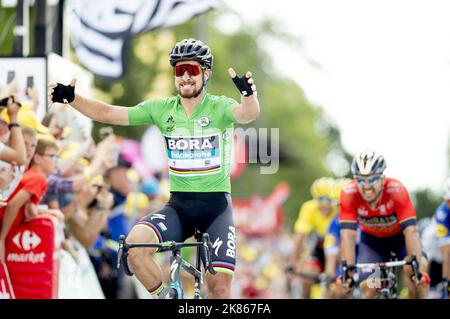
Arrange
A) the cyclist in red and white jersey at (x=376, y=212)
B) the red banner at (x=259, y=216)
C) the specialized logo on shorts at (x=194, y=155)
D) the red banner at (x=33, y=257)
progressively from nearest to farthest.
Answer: the specialized logo on shorts at (x=194, y=155) < the red banner at (x=33, y=257) < the cyclist in red and white jersey at (x=376, y=212) < the red banner at (x=259, y=216)

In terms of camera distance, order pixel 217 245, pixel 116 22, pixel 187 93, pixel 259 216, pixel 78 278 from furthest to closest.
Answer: pixel 259 216
pixel 116 22
pixel 78 278
pixel 187 93
pixel 217 245

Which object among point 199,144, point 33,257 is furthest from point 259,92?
point 199,144

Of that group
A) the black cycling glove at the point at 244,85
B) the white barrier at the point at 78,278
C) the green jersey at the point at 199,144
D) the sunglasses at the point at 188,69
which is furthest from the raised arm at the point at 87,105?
the white barrier at the point at 78,278

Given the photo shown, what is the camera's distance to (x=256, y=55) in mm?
75438

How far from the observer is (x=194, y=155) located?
1013cm

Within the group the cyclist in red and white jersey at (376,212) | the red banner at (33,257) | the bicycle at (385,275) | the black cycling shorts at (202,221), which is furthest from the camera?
the cyclist in red and white jersey at (376,212)

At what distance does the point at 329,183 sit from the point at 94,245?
4978 millimetres

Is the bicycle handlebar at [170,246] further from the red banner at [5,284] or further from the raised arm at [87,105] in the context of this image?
the red banner at [5,284]

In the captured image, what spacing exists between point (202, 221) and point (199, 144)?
0.63m

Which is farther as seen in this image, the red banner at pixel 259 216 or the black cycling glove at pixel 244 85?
the red banner at pixel 259 216

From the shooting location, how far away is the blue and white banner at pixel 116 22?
696 inches

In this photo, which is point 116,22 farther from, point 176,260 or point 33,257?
point 176,260

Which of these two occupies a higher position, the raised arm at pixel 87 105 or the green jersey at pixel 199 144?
the raised arm at pixel 87 105

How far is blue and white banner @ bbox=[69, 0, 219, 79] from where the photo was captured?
17.7 metres
